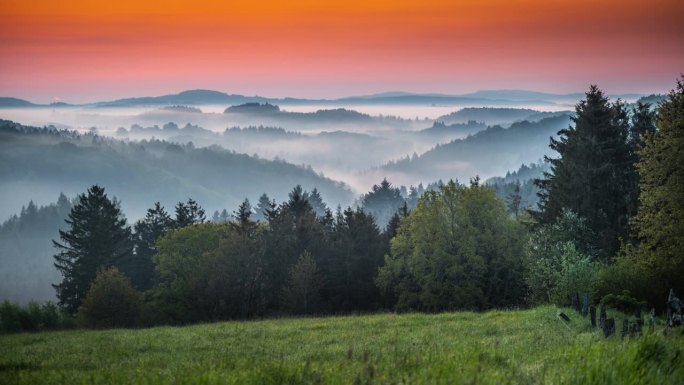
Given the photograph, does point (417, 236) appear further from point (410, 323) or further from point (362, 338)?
point (362, 338)

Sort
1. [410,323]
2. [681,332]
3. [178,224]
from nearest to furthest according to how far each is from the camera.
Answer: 1. [681,332]
2. [410,323]
3. [178,224]

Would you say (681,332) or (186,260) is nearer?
(681,332)

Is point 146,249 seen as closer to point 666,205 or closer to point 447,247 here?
point 447,247

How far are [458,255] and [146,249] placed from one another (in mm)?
51492

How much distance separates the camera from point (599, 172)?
51219 millimetres

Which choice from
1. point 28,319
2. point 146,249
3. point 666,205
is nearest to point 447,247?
point 666,205

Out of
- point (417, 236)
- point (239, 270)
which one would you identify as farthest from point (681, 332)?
point (239, 270)

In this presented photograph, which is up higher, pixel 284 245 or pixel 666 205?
A: pixel 666 205

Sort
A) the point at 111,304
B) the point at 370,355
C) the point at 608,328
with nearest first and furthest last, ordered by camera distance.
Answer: the point at 370,355, the point at 608,328, the point at 111,304

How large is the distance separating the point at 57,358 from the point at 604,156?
153 feet

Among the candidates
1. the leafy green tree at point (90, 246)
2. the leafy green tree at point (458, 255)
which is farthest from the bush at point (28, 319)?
the leafy green tree at point (458, 255)

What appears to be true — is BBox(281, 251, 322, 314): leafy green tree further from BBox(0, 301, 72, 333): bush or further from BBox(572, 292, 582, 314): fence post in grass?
BBox(572, 292, 582, 314): fence post in grass

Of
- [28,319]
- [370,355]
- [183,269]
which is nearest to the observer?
[370,355]

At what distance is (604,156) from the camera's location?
51969 mm
